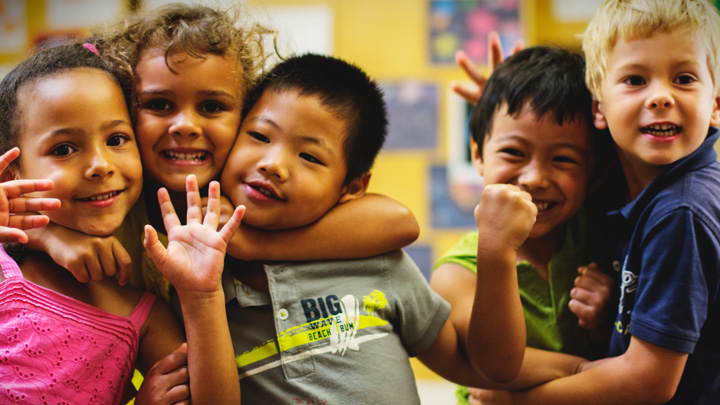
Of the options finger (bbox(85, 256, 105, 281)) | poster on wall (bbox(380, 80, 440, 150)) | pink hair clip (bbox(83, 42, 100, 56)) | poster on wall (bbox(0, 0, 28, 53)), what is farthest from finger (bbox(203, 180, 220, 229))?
poster on wall (bbox(0, 0, 28, 53))

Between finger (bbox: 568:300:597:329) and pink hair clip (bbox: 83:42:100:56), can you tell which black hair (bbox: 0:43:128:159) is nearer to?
pink hair clip (bbox: 83:42:100:56)

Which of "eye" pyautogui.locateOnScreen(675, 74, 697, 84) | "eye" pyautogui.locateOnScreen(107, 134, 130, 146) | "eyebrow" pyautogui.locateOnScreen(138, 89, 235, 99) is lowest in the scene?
"eye" pyautogui.locateOnScreen(107, 134, 130, 146)

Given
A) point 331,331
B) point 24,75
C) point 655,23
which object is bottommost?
point 331,331

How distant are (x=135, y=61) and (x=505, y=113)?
2.82 ft

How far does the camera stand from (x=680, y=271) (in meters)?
1.15

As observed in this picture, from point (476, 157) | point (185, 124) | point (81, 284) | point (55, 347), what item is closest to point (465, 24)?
point (476, 157)

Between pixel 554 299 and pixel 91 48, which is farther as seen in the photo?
pixel 554 299

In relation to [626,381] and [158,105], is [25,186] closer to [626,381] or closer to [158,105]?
[158,105]

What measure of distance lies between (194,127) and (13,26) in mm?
3364

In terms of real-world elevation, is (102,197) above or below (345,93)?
below

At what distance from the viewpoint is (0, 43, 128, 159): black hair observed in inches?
45.1

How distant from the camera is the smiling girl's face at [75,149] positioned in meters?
1.10

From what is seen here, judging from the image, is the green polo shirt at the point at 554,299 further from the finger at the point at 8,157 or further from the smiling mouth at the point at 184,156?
the finger at the point at 8,157

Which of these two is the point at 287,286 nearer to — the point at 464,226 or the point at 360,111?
the point at 360,111
